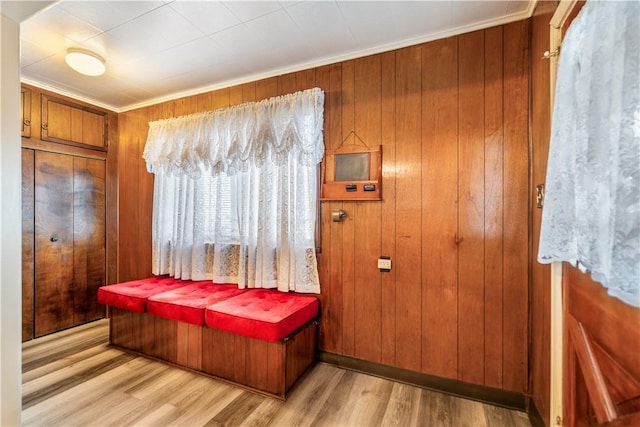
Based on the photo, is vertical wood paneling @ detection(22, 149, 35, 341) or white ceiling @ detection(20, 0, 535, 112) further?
vertical wood paneling @ detection(22, 149, 35, 341)

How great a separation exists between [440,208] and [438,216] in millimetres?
61

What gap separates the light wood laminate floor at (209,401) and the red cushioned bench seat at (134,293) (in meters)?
0.48

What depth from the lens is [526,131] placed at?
1.83m

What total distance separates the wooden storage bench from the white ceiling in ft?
6.77

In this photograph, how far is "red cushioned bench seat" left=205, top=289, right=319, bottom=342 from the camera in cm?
192

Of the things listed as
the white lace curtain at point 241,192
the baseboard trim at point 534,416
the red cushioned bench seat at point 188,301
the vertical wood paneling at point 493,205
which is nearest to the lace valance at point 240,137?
the white lace curtain at point 241,192

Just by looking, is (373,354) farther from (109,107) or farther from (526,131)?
(109,107)

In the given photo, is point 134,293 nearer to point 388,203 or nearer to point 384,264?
point 384,264

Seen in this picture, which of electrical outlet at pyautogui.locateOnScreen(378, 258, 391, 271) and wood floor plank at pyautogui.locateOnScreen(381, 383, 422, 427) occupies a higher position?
electrical outlet at pyautogui.locateOnScreen(378, 258, 391, 271)

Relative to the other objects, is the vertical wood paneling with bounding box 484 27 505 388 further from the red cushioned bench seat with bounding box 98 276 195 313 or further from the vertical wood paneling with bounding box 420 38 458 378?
the red cushioned bench seat with bounding box 98 276 195 313

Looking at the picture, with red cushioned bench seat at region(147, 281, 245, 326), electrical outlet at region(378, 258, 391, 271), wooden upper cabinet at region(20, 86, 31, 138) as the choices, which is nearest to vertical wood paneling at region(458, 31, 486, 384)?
electrical outlet at region(378, 258, 391, 271)

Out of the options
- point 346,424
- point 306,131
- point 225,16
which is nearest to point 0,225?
point 225,16

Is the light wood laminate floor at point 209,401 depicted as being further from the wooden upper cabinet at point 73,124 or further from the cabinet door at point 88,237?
the wooden upper cabinet at point 73,124

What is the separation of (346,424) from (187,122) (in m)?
3.02
